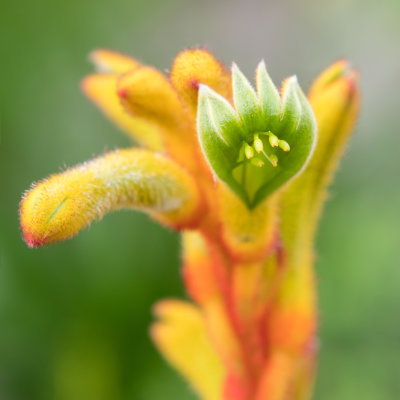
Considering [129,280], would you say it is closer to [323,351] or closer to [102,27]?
[323,351]

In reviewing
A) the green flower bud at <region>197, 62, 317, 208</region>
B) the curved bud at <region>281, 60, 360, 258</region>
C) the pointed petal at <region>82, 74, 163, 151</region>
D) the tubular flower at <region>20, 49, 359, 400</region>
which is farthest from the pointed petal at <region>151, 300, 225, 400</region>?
the green flower bud at <region>197, 62, 317, 208</region>

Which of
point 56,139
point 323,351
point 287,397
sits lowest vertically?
point 287,397

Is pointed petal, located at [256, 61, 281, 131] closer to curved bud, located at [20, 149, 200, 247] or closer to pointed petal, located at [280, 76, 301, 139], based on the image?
pointed petal, located at [280, 76, 301, 139]

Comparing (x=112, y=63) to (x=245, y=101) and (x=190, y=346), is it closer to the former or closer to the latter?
(x=245, y=101)

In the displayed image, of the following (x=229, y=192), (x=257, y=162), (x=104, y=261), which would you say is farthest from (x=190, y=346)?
(x=104, y=261)

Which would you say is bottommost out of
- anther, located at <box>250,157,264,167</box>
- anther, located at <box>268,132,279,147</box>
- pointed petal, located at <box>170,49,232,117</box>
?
anther, located at <box>250,157,264,167</box>

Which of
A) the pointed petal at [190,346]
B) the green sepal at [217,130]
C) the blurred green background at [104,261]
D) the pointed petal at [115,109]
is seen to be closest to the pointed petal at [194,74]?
the green sepal at [217,130]

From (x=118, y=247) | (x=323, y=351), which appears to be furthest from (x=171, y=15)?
(x=323, y=351)
